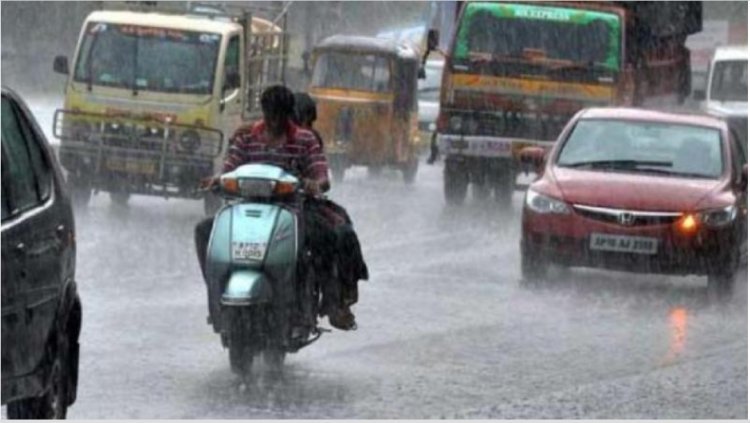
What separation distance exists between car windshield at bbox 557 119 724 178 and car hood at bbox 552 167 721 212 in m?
0.25

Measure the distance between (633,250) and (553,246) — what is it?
614 millimetres

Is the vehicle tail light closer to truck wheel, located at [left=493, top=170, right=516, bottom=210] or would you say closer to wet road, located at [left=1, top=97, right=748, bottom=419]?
wet road, located at [left=1, top=97, right=748, bottom=419]

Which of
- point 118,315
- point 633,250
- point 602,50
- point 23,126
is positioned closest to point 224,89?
point 602,50

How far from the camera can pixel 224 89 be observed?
83.4 feet

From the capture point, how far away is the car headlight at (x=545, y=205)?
17.5m

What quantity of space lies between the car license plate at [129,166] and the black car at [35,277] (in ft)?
50.7

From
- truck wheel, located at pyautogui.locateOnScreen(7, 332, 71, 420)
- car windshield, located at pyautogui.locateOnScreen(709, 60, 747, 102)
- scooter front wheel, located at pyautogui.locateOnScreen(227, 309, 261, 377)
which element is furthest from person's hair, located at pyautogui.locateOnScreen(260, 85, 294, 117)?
car windshield, located at pyautogui.locateOnScreen(709, 60, 747, 102)

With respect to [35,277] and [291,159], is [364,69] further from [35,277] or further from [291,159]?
[35,277]

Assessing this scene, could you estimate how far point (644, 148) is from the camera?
18.6 meters

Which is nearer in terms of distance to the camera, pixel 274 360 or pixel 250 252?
pixel 250 252

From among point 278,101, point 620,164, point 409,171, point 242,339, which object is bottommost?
point 409,171

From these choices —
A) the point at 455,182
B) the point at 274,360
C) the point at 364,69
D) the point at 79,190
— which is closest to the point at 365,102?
the point at 364,69

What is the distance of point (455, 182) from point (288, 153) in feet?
55.5

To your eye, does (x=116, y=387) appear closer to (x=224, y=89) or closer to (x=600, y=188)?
(x=600, y=188)
